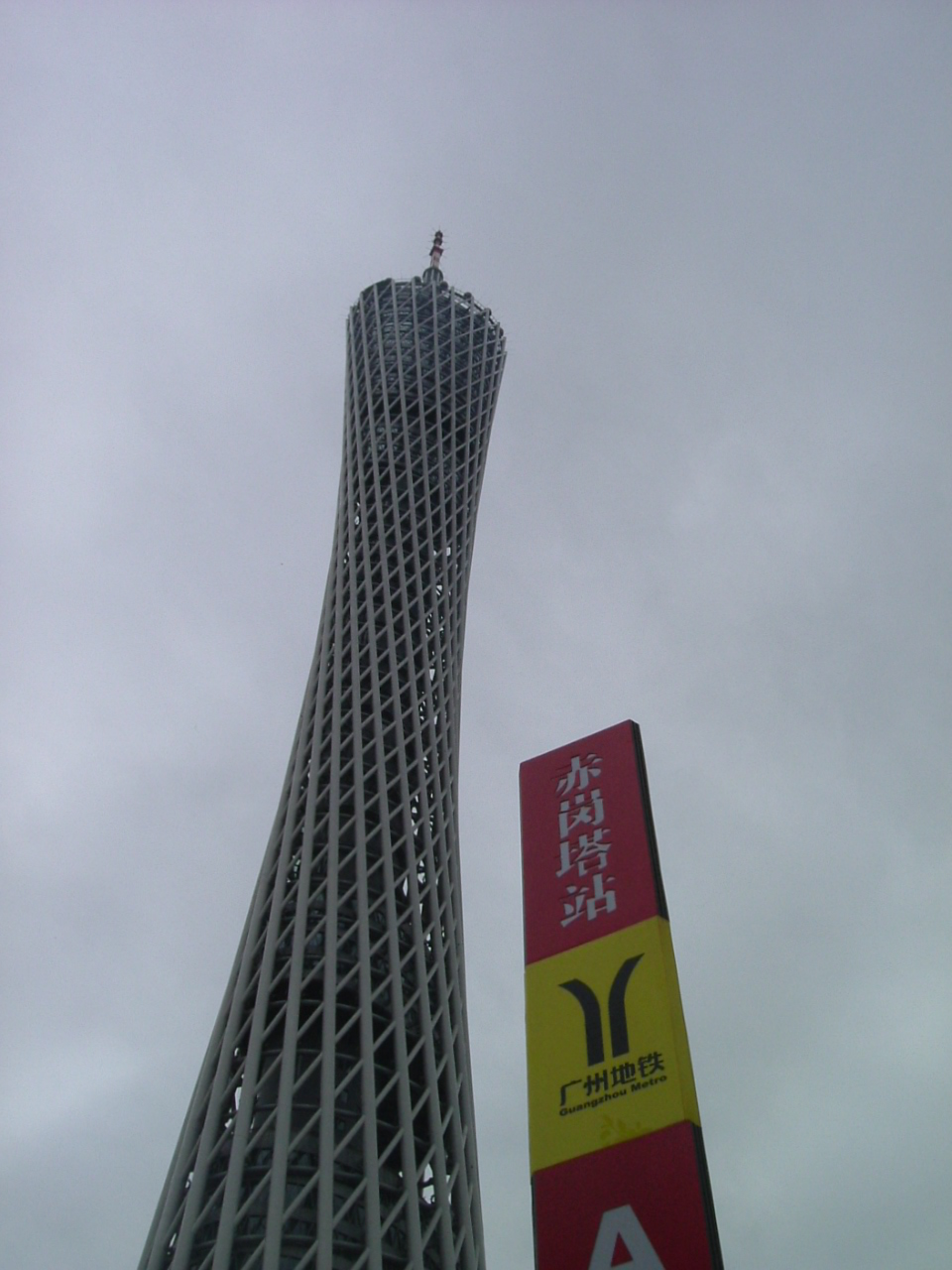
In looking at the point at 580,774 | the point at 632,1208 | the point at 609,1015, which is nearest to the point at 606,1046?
the point at 609,1015

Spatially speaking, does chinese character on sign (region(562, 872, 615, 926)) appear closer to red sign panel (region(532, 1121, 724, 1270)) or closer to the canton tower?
red sign panel (region(532, 1121, 724, 1270))

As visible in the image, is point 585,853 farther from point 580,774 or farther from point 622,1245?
point 622,1245

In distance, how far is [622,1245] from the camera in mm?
14133

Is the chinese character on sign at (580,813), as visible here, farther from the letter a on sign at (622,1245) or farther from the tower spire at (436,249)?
the tower spire at (436,249)

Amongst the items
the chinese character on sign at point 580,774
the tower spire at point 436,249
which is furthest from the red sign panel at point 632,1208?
the tower spire at point 436,249

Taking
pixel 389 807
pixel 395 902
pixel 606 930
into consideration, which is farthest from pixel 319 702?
pixel 606 930

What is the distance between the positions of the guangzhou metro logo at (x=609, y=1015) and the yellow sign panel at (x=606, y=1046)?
0.01 meters

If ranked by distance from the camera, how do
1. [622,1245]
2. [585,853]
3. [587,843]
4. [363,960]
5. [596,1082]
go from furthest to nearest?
[363,960] < [587,843] < [585,853] < [596,1082] < [622,1245]

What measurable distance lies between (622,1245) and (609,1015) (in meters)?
2.97

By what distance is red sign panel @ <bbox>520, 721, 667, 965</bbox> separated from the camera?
17.4 meters

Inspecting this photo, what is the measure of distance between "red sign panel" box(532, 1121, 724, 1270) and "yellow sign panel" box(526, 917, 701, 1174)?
22 centimetres

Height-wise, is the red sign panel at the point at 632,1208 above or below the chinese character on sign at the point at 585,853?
below

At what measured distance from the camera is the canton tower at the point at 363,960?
1040 inches

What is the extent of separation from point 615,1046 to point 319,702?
22.1 meters
